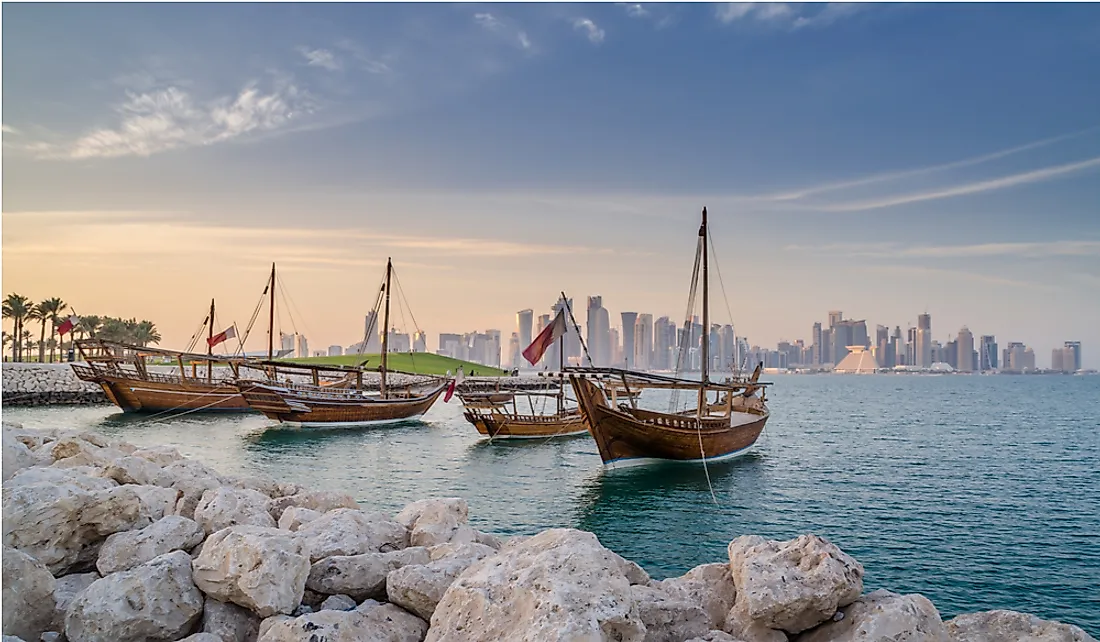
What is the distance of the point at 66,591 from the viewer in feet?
17.9

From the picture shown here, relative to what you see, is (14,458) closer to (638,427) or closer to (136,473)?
(136,473)

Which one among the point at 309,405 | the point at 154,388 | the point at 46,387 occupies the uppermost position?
the point at 154,388

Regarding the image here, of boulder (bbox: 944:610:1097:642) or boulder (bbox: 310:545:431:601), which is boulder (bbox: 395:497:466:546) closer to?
boulder (bbox: 310:545:431:601)

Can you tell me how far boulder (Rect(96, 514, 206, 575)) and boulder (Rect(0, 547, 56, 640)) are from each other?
696 millimetres

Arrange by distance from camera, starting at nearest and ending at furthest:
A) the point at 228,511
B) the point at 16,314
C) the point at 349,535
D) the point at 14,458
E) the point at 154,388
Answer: the point at 349,535
the point at 228,511
the point at 14,458
the point at 154,388
the point at 16,314

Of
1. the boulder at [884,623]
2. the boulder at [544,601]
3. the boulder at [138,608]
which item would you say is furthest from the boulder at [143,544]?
the boulder at [884,623]

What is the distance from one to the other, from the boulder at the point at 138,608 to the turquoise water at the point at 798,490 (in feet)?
31.9

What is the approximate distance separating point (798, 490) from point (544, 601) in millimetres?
20468

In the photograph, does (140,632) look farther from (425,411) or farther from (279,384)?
(425,411)

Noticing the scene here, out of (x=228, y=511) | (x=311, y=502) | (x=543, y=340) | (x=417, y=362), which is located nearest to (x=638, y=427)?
(x=543, y=340)

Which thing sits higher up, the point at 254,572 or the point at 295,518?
the point at 254,572

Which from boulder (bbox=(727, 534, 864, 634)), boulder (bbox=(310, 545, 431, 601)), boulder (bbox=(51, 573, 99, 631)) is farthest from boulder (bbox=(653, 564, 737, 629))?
boulder (bbox=(51, 573, 99, 631))

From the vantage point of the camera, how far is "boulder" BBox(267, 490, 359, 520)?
8.16m

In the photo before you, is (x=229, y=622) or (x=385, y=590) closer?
(x=229, y=622)
